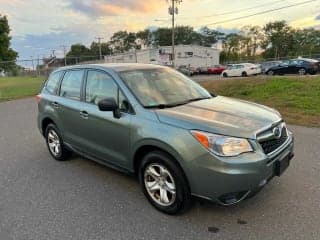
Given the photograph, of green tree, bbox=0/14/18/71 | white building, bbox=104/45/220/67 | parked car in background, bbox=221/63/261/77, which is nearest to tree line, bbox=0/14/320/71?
green tree, bbox=0/14/18/71

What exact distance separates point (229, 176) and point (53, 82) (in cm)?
384

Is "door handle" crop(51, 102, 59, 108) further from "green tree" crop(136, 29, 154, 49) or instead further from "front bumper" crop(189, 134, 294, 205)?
"green tree" crop(136, 29, 154, 49)

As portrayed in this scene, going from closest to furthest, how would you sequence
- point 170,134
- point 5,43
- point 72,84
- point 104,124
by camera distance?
point 170,134, point 104,124, point 72,84, point 5,43

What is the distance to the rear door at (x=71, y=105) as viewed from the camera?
502cm

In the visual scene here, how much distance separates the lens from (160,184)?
12.6 feet

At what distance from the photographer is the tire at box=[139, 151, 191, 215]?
3547 millimetres

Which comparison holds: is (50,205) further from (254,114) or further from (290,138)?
(290,138)

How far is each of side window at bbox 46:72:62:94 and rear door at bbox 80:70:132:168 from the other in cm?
110

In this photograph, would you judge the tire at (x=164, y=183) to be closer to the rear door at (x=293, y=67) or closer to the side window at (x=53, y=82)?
the side window at (x=53, y=82)

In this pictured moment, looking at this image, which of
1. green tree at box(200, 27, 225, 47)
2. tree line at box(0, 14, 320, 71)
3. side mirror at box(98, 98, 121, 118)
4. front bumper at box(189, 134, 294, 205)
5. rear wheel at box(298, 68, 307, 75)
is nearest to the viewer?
front bumper at box(189, 134, 294, 205)

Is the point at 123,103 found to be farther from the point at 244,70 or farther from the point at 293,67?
the point at 244,70

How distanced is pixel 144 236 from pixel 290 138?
210 cm

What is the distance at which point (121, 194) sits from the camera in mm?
4375

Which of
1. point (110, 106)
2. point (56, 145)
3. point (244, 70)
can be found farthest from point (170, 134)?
point (244, 70)
